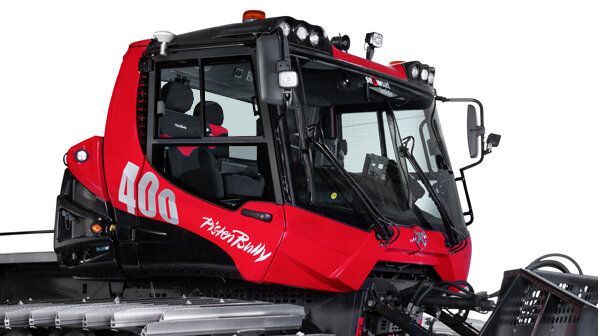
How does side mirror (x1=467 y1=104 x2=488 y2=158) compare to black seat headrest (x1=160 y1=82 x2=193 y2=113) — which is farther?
side mirror (x1=467 y1=104 x2=488 y2=158)

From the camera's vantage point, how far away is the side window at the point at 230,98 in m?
6.99

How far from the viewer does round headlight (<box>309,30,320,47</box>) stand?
7.09 meters

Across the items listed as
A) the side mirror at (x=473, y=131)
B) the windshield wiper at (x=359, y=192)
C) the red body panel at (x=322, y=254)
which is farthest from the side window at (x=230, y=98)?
the side mirror at (x=473, y=131)

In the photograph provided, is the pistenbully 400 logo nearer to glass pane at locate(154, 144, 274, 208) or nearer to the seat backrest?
glass pane at locate(154, 144, 274, 208)

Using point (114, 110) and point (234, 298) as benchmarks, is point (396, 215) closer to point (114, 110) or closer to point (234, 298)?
point (234, 298)

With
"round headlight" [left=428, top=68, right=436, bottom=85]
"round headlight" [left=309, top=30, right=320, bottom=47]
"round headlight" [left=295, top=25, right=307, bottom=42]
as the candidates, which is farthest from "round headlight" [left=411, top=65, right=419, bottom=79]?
"round headlight" [left=295, top=25, right=307, bottom=42]

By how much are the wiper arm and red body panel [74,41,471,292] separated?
355mm

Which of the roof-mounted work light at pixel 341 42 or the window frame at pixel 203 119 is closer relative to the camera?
the window frame at pixel 203 119

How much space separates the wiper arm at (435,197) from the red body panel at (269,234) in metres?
0.36

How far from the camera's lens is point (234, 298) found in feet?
23.6

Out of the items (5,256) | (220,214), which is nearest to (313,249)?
(220,214)

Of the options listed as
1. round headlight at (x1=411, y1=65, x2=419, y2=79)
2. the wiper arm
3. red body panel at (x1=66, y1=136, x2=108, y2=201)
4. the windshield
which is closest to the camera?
the windshield

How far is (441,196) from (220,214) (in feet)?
6.35

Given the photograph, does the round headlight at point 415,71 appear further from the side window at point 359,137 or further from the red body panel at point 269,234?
the red body panel at point 269,234
